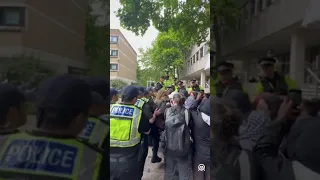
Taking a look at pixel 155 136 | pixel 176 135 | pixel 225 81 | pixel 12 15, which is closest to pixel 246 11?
pixel 225 81

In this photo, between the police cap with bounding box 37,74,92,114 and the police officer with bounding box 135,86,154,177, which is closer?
the police cap with bounding box 37,74,92,114

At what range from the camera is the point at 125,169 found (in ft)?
5.25

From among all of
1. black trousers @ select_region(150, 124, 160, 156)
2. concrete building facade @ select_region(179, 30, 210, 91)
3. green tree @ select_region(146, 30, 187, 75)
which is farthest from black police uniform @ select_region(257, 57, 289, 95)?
black trousers @ select_region(150, 124, 160, 156)

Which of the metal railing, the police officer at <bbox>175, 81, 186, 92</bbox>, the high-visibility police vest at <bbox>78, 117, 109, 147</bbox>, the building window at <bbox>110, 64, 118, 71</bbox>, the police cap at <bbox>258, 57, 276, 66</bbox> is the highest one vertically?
the police cap at <bbox>258, 57, 276, 66</bbox>

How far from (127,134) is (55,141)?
794mm

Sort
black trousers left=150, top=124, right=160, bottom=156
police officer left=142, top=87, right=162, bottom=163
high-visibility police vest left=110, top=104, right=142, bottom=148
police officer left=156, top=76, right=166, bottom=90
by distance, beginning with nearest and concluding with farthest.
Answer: police officer left=156, top=76, right=166, bottom=90 → high-visibility police vest left=110, top=104, right=142, bottom=148 → police officer left=142, top=87, right=162, bottom=163 → black trousers left=150, top=124, right=160, bottom=156

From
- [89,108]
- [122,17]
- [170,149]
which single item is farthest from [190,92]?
[89,108]

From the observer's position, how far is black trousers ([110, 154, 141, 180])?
1480 millimetres

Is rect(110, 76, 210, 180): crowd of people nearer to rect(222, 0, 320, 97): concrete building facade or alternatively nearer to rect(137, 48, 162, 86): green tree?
rect(137, 48, 162, 86): green tree

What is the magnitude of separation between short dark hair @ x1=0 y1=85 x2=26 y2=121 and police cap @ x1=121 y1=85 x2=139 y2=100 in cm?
47

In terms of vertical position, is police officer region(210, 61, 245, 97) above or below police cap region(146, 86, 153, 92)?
above

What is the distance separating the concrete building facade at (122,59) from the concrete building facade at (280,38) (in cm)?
41

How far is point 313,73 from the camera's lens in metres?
0.98

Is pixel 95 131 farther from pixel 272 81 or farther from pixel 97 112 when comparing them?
pixel 272 81
